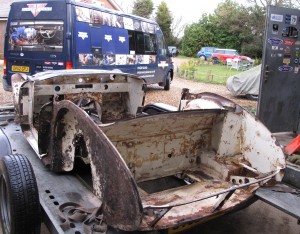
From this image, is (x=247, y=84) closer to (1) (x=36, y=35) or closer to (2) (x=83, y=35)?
(2) (x=83, y=35)

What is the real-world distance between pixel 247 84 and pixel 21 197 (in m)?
10.7

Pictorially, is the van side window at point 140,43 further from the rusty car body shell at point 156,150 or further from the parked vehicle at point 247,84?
the rusty car body shell at point 156,150

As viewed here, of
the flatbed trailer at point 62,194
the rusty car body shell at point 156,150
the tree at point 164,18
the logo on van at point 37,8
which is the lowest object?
the flatbed trailer at point 62,194

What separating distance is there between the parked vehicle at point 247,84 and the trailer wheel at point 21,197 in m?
10.5

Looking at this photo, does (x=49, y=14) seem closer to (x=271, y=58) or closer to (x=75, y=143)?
(x=271, y=58)

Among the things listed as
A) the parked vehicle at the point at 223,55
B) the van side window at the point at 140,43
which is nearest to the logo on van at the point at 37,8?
the van side window at the point at 140,43

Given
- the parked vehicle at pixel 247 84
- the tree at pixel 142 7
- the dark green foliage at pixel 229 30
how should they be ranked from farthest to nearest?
1. the tree at pixel 142 7
2. the dark green foliage at pixel 229 30
3. the parked vehicle at pixel 247 84

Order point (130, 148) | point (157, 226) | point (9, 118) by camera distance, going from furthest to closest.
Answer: point (9, 118)
point (130, 148)
point (157, 226)

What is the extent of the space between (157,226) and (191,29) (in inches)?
1599

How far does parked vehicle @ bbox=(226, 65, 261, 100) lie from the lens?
1223 centimetres

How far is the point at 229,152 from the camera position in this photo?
12.4 feet

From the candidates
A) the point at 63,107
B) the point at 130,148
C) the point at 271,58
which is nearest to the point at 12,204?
the point at 63,107

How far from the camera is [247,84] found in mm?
12328

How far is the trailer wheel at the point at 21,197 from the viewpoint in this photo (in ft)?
9.14
